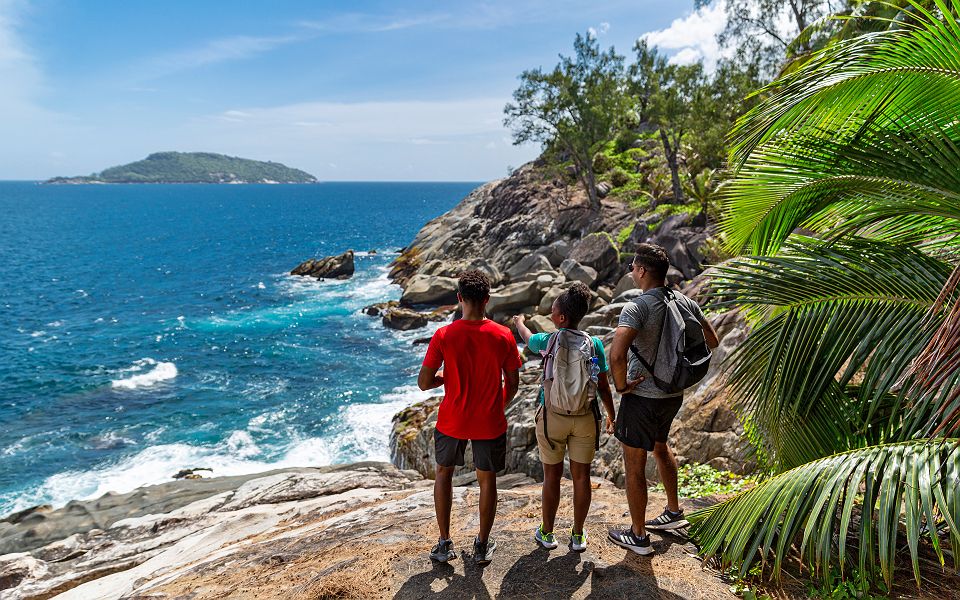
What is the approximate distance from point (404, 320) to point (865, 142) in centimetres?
2772

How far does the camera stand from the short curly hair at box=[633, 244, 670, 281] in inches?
177

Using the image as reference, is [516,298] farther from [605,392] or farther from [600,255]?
[605,392]

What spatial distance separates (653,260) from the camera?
14.7 ft

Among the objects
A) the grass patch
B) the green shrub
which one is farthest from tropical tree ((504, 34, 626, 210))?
the grass patch

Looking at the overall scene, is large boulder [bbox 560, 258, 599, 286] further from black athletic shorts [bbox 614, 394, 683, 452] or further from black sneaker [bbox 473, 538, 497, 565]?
black sneaker [bbox 473, 538, 497, 565]

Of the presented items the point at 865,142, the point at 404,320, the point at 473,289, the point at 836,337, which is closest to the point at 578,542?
the point at 473,289

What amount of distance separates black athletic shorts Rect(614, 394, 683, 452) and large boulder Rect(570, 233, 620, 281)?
23.5 metres

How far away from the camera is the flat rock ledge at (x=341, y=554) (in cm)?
455

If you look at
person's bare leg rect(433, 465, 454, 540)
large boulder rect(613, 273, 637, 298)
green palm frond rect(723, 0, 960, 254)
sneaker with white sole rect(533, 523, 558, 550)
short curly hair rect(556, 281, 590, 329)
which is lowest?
large boulder rect(613, 273, 637, 298)

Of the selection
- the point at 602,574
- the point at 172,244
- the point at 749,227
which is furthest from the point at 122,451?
the point at 172,244

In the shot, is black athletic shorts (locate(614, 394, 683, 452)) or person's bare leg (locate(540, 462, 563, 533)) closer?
black athletic shorts (locate(614, 394, 683, 452))

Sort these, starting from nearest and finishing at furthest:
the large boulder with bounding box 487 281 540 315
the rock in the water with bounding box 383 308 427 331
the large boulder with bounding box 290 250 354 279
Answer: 1. the large boulder with bounding box 487 281 540 315
2. the rock in the water with bounding box 383 308 427 331
3. the large boulder with bounding box 290 250 354 279

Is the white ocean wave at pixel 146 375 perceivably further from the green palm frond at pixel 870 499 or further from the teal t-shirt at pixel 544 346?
the green palm frond at pixel 870 499

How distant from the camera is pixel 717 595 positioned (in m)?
4.12
